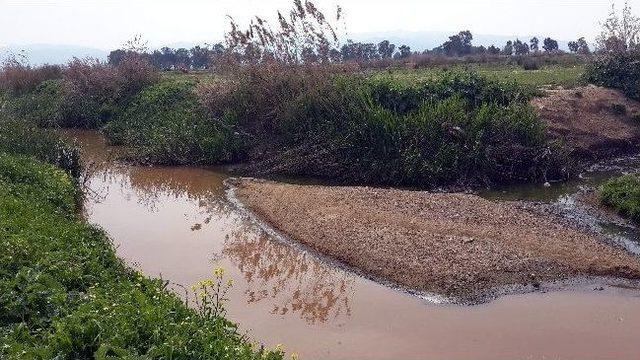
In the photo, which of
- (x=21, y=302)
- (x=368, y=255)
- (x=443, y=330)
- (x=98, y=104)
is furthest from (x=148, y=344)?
(x=98, y=104)

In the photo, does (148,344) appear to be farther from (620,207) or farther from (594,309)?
(620,207)

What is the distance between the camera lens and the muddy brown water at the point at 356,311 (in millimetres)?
8148

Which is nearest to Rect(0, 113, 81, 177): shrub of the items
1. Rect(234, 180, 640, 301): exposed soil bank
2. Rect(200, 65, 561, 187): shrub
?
Rect(234, 180, 640, 301): exposed soil bank

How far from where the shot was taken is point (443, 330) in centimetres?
862

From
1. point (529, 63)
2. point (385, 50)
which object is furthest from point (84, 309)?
point (385, 50)

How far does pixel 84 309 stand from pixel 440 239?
7.08 m

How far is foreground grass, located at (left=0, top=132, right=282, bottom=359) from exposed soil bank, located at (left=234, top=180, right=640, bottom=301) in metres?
4.16

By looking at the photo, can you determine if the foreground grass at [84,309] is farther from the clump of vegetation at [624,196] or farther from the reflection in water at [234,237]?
the clump of vegetation at [624,196]

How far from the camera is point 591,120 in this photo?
20.0 meters

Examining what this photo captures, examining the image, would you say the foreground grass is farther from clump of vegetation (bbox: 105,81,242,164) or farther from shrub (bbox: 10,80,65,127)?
shrub (bbox: 10,80,65,127)

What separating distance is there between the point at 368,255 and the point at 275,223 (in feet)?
9.84

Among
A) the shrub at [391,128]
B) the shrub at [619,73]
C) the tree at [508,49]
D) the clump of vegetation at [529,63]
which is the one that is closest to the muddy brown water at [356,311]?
the shrub at [391,128]

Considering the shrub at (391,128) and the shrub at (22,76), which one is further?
the shrub at (22,76)

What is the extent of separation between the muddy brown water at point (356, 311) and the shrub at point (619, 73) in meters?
15.0
